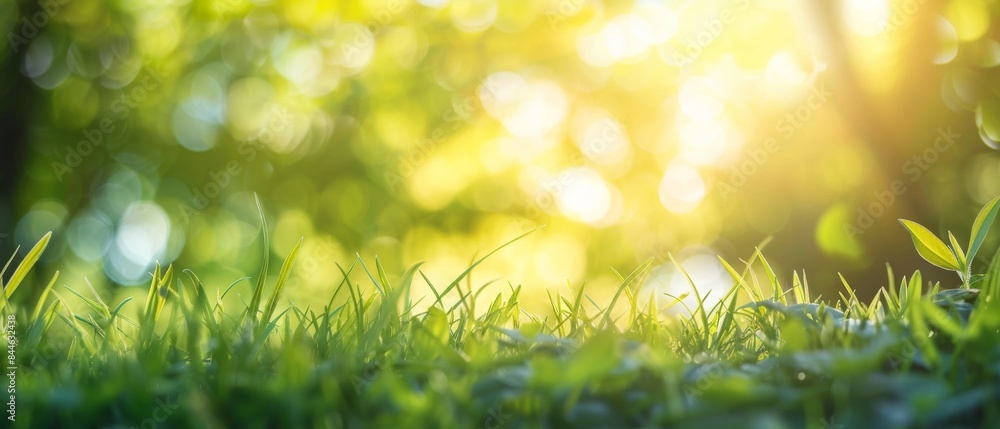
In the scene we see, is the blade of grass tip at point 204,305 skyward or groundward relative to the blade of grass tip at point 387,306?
skyward

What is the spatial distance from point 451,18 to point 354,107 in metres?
2.51

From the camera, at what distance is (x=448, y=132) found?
42.6ft

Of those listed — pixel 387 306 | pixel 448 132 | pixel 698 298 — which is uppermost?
pixel 448 132

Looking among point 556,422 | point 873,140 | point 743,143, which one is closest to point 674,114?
point 743,143

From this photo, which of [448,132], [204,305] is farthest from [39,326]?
[448,132]

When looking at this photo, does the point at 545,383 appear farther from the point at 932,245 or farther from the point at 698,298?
the point at 932,245

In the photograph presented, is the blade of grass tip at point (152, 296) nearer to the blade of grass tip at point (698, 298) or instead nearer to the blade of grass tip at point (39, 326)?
the blade of grass tip at point (39, 326)

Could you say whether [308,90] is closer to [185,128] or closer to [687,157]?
[185,128]

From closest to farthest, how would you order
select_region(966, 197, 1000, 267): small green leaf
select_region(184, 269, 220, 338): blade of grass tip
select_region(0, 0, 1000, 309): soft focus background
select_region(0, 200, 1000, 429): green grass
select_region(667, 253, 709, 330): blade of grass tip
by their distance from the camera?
1. select_region(0, 200, 1000, 429): green grass
2. select_region(184, 269, 220, 338): blade of grass tip
3. select_region(966, 197, 1000, 267): small green leaf
4. select_region(667, 253, 709, 330): blade of grass tip
5. select_region(0, 0, 1000, 309): soft focus background

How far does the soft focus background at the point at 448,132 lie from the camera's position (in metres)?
8.23

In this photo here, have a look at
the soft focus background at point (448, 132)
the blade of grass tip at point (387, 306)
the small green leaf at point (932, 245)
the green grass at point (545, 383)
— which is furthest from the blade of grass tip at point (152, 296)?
the soft focus background at point (448, 132)

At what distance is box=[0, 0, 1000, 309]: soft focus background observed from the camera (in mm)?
8234

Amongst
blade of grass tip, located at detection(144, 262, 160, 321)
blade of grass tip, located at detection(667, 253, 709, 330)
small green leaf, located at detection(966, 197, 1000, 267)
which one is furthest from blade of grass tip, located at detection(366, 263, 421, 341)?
small green leaf, located at detection(966, 197, 1000, 267)

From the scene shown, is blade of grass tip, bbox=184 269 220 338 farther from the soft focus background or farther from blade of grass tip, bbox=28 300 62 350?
the soft focus background
